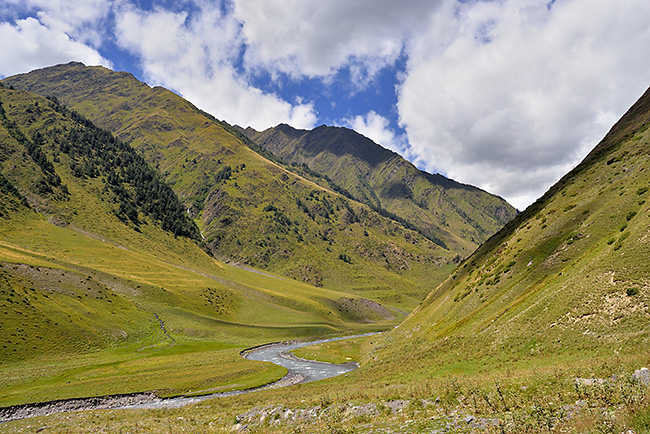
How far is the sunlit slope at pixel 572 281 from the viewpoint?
24906 mm

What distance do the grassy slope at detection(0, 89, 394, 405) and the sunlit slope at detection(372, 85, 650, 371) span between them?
42774 millimetres

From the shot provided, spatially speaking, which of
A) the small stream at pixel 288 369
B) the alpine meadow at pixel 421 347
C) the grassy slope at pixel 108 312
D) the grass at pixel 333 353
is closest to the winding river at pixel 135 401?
the small stream at pixel 288 369

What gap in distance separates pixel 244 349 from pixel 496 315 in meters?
84.3

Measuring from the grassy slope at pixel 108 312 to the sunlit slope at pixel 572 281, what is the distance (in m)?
42.8

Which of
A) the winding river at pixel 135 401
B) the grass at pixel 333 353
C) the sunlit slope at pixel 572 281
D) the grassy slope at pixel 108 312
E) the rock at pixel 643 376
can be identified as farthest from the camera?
the grass at pixel 333 353

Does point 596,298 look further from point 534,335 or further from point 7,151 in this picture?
point 7,151

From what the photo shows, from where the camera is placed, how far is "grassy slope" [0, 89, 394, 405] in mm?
60625

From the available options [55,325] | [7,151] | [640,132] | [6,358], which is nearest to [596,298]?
[640,132]

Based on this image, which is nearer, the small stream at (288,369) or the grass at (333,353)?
the small stream at (288,369)

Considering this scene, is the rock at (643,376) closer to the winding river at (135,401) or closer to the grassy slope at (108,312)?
the winding river at (135,401)

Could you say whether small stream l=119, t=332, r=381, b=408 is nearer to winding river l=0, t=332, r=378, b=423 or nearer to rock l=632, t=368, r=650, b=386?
winding river l=0, t=332, r=378, b=423

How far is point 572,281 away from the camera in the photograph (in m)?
31.9

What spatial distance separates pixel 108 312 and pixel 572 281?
11314cm

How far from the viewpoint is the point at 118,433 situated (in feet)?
91.0
